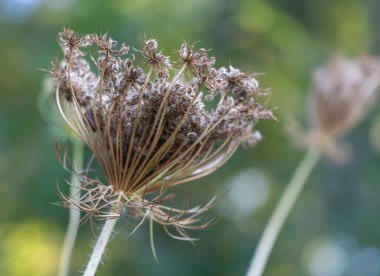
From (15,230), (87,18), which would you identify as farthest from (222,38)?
(15,230)

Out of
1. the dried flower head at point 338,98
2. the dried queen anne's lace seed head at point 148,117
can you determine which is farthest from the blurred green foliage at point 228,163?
the dried queen anne's lace seed head at point 148,117

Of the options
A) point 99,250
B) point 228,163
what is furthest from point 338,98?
point 228,163

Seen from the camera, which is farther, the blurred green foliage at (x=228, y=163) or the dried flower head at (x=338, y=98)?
the blurred green foliage at (x=228, y=163)

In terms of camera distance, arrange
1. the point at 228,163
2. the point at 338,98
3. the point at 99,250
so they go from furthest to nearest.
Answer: the point at 228,163
the point at 338,98
the point at 99,250

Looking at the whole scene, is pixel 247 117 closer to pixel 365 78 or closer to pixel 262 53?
pixel 365 78

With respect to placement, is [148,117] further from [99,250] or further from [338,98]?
[338,98]

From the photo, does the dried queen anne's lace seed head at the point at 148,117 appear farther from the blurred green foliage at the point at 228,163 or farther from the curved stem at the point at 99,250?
the blurred green foliage at the point at 228,163
